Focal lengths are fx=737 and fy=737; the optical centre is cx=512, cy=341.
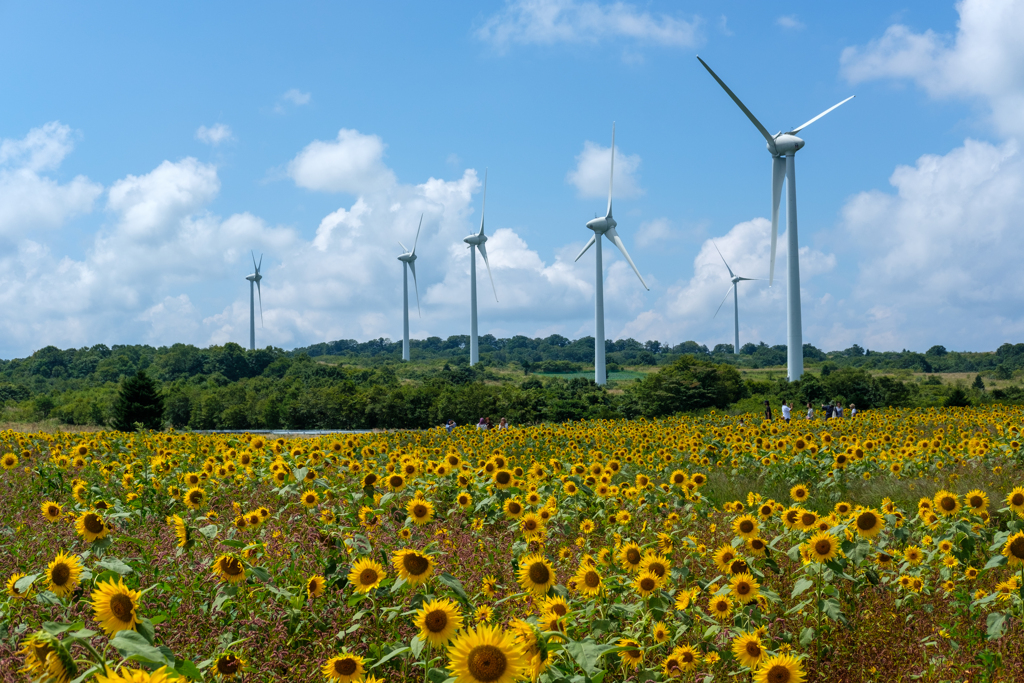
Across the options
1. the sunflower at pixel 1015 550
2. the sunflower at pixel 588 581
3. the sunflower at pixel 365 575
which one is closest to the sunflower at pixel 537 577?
the sunflower at pixel 588 581

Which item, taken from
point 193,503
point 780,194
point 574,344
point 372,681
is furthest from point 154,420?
point 574,344

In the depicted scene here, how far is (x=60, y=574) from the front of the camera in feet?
A: 11.3

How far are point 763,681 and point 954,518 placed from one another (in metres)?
3.38

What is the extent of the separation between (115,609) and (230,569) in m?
1.09

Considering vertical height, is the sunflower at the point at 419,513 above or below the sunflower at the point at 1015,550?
above

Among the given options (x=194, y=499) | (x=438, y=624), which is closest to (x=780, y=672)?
(x=438, y=624)

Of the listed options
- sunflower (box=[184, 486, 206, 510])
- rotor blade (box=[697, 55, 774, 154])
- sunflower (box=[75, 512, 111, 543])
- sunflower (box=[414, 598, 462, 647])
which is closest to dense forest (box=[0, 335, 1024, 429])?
rotor blade (box=[697, 55, 774, 154])

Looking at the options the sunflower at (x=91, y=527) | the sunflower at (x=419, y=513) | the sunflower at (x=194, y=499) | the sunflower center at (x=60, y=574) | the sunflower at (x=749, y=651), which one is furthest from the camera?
the sunflower at (x=194, y=499)

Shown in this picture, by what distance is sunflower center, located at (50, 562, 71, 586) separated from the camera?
343 centimetres

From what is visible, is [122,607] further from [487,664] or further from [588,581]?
[588,581]

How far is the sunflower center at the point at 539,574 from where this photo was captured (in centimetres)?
400

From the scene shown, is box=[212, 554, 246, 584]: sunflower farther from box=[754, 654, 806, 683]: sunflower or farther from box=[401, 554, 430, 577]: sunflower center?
box=[754, 654, 806, 683]: sunflower

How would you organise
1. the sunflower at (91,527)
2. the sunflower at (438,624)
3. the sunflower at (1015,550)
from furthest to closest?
the sunflower at (1015,550), the sunflower at (91,527), the sunflower at (438,624)

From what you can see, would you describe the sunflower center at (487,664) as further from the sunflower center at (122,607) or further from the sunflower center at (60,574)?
the sunflower center at (60,574)
